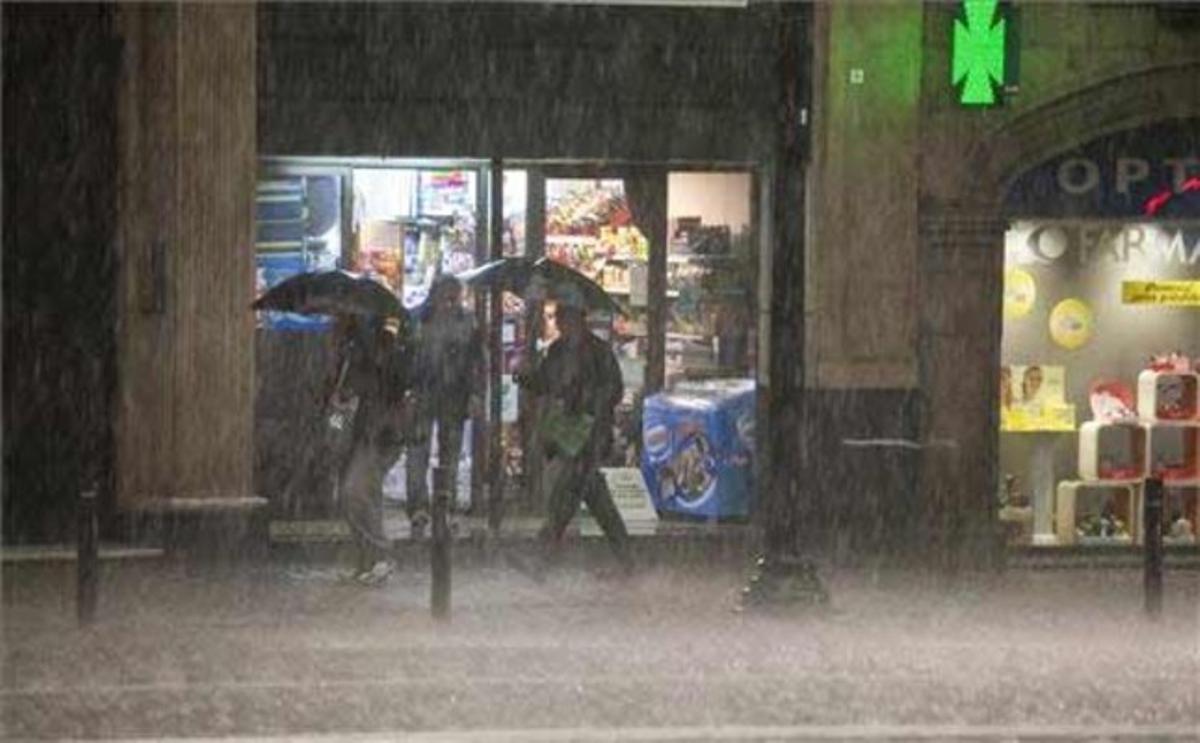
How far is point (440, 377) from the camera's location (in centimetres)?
1548

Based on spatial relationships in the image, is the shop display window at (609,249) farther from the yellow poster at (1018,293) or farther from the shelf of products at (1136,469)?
the shelf of products at (1136,469)

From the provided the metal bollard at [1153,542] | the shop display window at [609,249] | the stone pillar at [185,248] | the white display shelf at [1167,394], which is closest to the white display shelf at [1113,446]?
the white display shelf at [1167,394]

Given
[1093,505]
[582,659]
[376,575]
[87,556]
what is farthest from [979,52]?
[87,556]

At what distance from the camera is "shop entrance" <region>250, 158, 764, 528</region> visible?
16844 mm

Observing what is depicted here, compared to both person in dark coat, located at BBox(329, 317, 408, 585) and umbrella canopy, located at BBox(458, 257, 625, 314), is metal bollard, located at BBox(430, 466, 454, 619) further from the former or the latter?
umbrella canopy, located at BBox(458, 257, 625, 314)

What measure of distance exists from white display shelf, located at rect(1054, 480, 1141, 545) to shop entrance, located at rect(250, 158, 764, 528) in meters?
2.30

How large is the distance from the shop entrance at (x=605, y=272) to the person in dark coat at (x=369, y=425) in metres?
1.82

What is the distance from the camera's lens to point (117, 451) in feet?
51.7

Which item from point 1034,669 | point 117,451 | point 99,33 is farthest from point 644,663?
point 99,33

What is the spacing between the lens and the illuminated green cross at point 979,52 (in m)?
16.1

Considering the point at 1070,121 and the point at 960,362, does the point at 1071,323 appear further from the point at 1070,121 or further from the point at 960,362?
the point at 1070,121

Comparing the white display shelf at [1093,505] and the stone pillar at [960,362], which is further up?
the stone pillar at [960,362]

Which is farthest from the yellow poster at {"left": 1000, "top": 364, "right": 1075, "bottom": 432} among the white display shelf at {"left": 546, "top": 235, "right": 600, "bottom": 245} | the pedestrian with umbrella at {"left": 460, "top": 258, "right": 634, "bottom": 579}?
the pedestrian with umbrella at {"left": 460, "top": 258, "right": 634, "bottom": 579}

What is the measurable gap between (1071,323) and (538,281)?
14.0 ft
